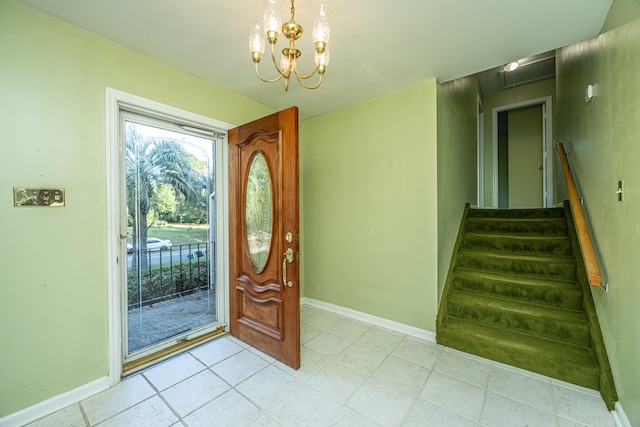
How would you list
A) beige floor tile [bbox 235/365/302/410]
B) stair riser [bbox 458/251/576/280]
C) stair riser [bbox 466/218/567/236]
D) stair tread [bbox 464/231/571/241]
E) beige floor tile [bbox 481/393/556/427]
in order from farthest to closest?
1. stair riser [bbox 466/218/567/236]
2. stair tread [bbox 464/231/571/241]
3. stair riser [bbox 458/251/576/280]
4. beige floor tile [bbox 235/365/302/410]
5. beige floor tile [bbox 481/393/556/427]

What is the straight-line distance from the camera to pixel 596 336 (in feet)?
6.09

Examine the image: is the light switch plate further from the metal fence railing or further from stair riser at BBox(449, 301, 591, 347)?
stair riser at BBox(449, 301, 591, 347)

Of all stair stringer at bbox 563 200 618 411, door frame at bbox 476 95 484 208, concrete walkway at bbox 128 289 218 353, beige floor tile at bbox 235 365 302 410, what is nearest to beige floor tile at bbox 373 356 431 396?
beige floor tile at bbox 235 365 302 410

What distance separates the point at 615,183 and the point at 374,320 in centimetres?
224

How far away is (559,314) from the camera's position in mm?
2164

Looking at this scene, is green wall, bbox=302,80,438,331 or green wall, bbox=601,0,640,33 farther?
green wall, bbox=302,80,438,331

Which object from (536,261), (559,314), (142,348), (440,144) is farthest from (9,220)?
(536,261)

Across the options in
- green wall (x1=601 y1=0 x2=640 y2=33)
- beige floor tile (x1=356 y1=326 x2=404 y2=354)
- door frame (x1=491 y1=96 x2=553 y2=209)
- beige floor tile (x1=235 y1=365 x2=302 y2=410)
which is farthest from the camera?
door frame (x1=491 y1=96 x2=553 y2=209)

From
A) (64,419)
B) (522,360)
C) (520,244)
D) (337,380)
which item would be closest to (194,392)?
(64,419)

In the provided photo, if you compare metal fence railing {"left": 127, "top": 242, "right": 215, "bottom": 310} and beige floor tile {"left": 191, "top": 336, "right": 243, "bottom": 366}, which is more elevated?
metal fence railing {"left": 127, "top": 242, "right": 215, "bottom": 310}

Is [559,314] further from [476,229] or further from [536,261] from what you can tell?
[476,229]

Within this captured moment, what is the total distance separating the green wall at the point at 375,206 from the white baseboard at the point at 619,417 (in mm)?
1176

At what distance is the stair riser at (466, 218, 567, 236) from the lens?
9.84ft

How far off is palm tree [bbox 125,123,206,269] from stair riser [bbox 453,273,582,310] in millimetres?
3013
